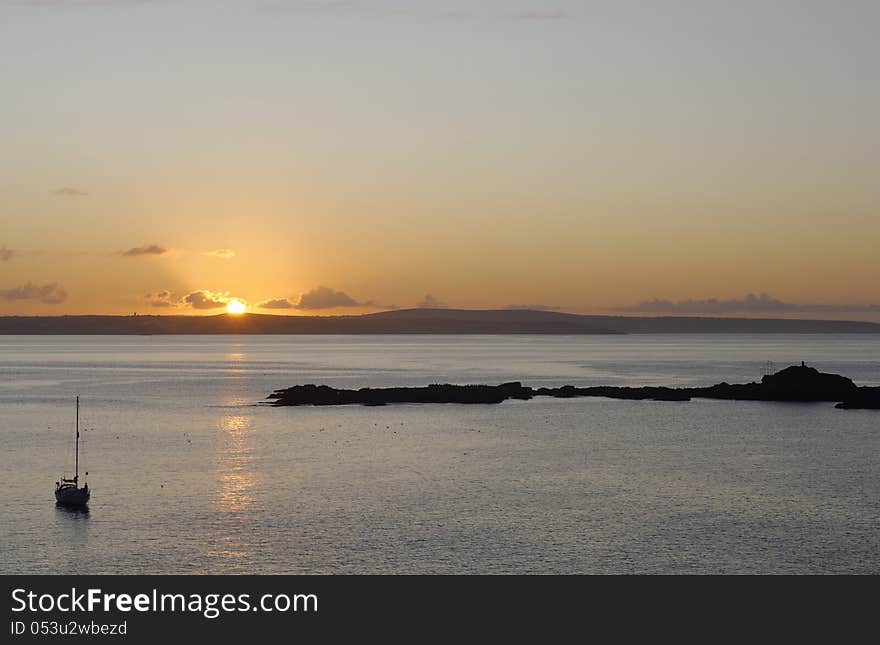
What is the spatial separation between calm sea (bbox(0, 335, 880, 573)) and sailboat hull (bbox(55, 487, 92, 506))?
43.8 inches

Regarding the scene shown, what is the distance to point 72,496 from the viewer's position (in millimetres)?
65062

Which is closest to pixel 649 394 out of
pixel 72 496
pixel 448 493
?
pixel 448 493

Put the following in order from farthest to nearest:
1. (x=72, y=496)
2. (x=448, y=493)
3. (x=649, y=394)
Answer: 1. (x=649, y=394)
2. (x=448, y=493)
3. (x=72, y=496)

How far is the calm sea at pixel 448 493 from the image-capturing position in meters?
52.0

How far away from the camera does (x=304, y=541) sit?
5512 centimetres

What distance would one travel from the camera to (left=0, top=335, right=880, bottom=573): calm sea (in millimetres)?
52031

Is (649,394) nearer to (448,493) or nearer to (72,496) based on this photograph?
(448,493)

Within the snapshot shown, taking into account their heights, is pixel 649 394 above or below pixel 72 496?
above

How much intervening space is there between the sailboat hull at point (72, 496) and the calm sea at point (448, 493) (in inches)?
43.8

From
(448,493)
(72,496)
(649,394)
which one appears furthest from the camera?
(649,394)

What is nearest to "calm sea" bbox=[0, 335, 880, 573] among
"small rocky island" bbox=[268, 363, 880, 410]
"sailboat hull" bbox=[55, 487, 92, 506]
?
"sailboat hull" bbox=[55, 487, 92, 506]

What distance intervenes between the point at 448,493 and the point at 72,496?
25.2 meters
